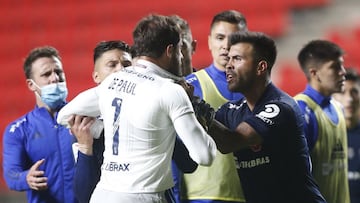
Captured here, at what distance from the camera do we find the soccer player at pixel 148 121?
3.67 metres

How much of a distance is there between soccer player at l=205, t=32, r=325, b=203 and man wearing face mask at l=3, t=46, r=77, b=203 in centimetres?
116

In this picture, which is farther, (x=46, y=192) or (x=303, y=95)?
(x=303, y=95)

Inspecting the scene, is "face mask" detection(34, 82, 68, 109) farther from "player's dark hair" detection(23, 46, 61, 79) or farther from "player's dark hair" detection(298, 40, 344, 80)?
"player's dark hair" detection(298, 40, 344, 80)

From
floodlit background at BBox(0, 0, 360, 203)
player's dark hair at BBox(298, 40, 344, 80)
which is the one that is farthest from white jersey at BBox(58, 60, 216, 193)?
floodlit background at BBox(0, 0, 360, 203)

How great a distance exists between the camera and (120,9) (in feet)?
41.2

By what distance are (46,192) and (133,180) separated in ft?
4.81

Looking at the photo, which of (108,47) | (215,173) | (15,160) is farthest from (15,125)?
(215,173)

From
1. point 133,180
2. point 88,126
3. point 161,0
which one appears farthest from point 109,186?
point 161,0

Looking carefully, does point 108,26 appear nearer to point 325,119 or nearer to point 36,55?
point 36,55

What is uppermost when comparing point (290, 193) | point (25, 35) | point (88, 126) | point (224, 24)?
point (25, 35)

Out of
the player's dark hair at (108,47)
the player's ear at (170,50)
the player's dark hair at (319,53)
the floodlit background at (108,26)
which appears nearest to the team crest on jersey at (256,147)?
the player's ear at (170,50)

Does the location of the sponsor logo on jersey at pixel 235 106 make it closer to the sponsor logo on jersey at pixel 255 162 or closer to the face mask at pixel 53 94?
the sponsor logo on jersey at pixel 255 162

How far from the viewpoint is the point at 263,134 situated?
4164 millimetres

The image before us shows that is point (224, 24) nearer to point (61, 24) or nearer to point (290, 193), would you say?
point (290, 193)
